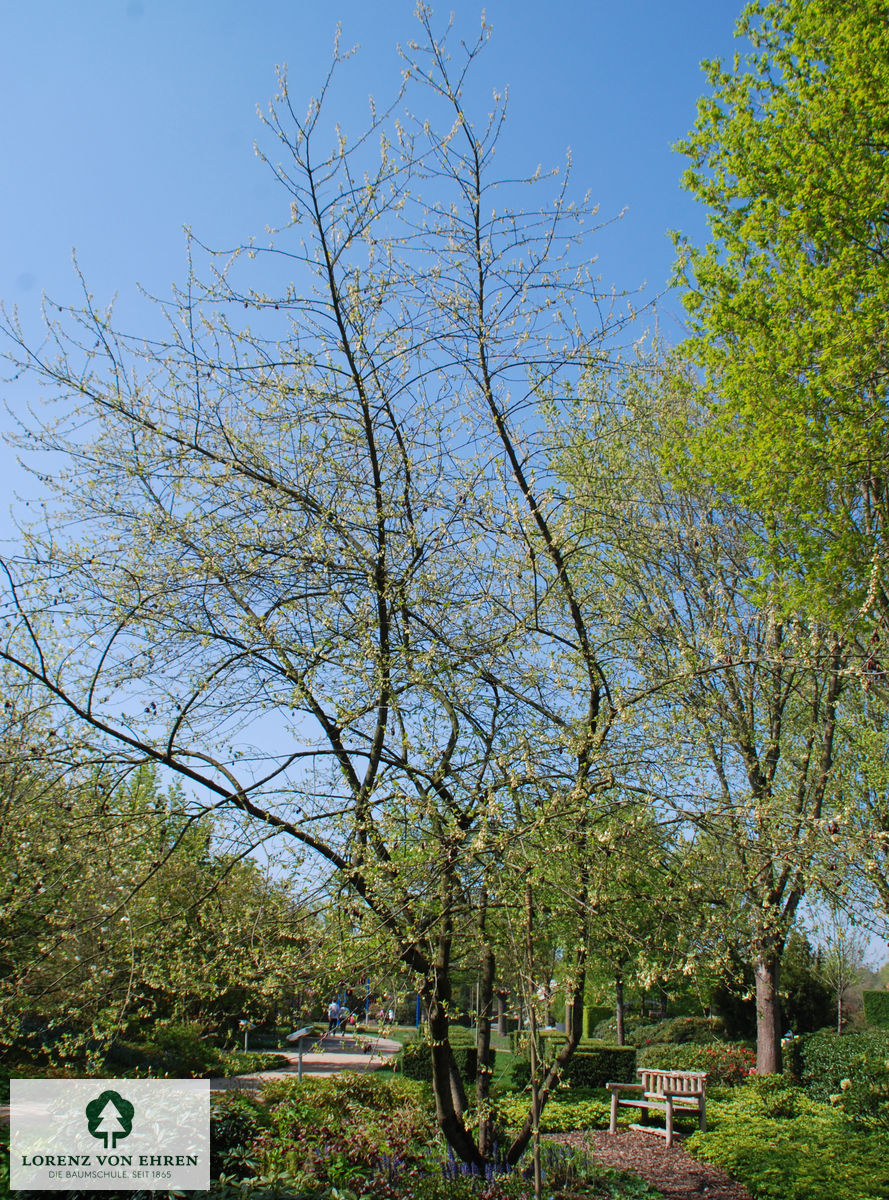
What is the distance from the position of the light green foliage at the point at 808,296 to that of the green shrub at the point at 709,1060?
10.8m

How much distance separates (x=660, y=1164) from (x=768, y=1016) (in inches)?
158

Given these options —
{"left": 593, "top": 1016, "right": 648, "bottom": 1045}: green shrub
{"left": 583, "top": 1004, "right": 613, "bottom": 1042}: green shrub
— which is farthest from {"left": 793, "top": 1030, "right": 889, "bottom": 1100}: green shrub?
{"left": 583, "top": 1004, "right": 613, "bottom": 1042}: green shrub

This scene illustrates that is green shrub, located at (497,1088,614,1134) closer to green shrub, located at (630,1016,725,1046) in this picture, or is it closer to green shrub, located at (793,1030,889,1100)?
green shrub, located at (793,1030,889,1100)

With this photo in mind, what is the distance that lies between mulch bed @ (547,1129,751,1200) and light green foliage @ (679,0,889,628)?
533cm

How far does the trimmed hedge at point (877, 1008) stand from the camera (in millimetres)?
18562

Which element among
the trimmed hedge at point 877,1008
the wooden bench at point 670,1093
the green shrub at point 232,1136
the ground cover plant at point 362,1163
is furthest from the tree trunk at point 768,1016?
the trimmed hedge at point 877,1008

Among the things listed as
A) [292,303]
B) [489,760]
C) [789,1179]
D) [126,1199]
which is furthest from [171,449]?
[789,1179]

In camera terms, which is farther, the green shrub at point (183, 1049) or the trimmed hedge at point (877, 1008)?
the trimmed hedge at point (877, 1008)

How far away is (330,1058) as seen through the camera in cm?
2328

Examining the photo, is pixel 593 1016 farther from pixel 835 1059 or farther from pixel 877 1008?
pixel 835 1059

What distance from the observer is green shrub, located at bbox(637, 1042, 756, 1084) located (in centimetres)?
1414

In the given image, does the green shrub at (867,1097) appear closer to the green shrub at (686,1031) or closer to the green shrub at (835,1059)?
the green shrub at (835,1059)

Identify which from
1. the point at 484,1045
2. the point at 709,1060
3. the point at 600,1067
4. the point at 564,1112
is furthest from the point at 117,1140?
the point at 709,1060

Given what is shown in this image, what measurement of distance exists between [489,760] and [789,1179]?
580 centimetres
